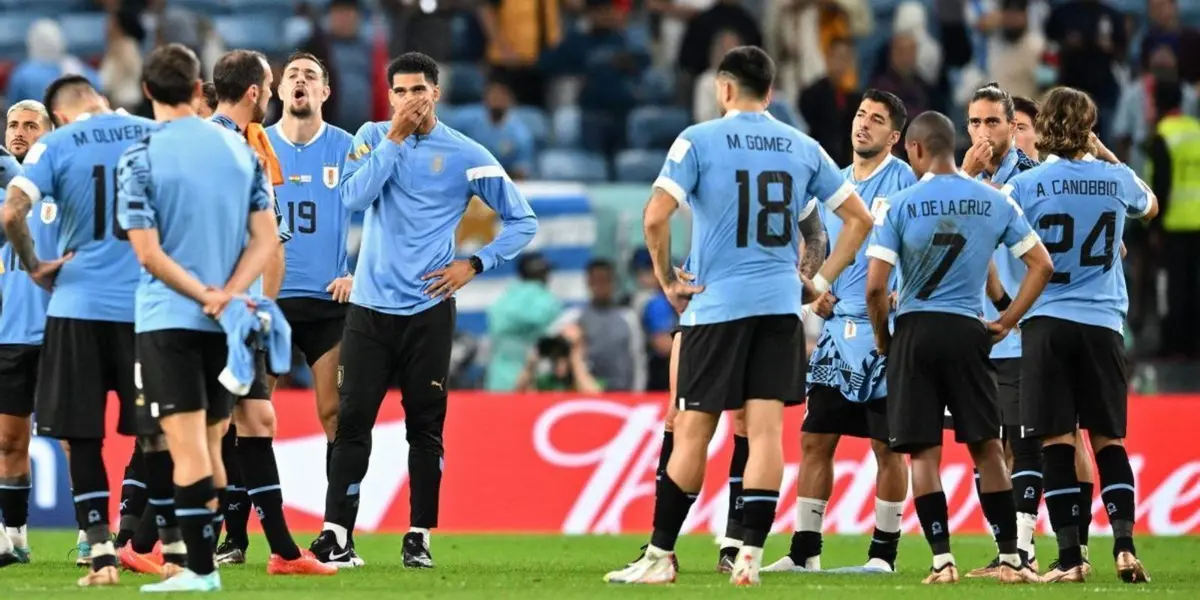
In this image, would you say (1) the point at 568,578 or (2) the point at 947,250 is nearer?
(2) the point at 947,250

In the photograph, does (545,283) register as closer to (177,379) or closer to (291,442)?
(291,442)

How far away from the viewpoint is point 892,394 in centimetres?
1016

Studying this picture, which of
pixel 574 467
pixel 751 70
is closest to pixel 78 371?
pixel 751 70

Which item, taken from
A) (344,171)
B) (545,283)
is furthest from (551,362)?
(344,171)

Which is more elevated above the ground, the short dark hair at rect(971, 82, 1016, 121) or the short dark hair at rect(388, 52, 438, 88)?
the short dark hair at rect(388, 52, 438, 88)

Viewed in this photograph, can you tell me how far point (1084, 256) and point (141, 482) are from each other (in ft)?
16.6

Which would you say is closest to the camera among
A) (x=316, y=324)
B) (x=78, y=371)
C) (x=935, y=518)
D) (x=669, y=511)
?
(x=78, y=371)

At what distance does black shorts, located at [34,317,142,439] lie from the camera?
9.36m

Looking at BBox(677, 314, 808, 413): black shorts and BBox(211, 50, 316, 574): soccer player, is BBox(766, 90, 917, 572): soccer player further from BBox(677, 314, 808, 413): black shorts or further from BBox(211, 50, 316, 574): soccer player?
BBox(211, 50, 316, 574): soccer player

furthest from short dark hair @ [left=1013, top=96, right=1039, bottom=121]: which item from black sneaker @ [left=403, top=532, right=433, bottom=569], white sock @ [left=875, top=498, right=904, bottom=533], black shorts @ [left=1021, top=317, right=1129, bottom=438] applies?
black sneaker @ [left=403, top=532, right=433, bottom=569]

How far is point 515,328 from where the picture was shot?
55.7 ft

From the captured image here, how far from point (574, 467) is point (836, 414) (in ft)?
15.2

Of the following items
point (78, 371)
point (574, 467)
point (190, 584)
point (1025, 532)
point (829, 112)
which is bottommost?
point (574, 467)

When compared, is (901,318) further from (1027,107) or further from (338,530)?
(338,530)
